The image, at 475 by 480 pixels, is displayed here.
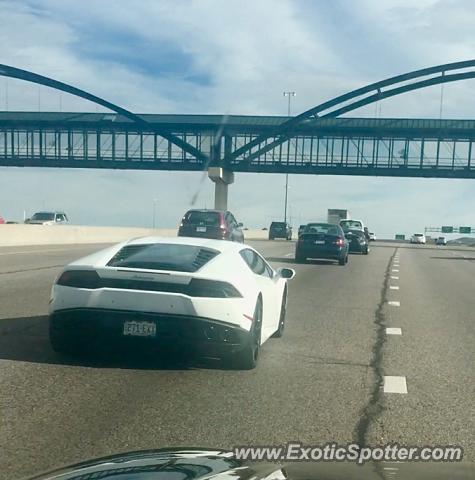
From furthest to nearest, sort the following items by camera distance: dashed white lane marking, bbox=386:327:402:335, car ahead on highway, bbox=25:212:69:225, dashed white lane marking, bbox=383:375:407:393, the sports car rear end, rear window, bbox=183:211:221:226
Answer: car ahead on highway, bbox=25:212:69:225, rear window, bbox=183:211:221:226, dashed white lane marking, bbox=386:327:402:335, the sports car rear end, dashed white lane marking, bbox=383:375:407:393

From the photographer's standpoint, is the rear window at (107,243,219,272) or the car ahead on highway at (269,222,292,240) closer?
the rear window at (107,243,219,272)

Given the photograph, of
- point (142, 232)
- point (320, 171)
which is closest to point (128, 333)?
point (142, 232)

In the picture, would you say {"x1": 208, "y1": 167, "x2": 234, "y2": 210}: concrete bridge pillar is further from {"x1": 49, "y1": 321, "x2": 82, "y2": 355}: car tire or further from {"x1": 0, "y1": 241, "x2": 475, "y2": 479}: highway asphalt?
{"x1": 49, "y1": 321, "x2": 82, "y2": 355}: car tire

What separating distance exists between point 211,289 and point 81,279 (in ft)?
4.47

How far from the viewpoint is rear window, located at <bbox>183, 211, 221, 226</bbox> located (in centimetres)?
2991

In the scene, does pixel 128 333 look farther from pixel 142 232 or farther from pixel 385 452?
pixel 142 232

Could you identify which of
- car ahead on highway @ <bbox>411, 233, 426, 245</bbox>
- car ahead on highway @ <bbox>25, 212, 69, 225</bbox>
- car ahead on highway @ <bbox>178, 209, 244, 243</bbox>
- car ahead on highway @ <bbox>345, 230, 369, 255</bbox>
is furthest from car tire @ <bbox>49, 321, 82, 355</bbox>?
car ahead on highway @ <bbox>411, 233, 426, 245</bbox>

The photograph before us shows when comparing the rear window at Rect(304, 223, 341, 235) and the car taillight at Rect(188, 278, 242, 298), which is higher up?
the car taillight at Rect(188, 278, 242, 298)

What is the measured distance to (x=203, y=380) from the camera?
25.5 feet

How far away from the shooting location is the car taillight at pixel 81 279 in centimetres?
812

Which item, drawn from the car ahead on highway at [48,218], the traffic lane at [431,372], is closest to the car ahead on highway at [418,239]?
the car ahead on highway at [48,218]

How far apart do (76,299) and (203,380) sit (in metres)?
1.54

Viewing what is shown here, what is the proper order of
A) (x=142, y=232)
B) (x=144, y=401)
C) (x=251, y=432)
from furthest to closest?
1. (x=142, y=232)
2. (x=144, y=401)
3. (x=251, y=432)

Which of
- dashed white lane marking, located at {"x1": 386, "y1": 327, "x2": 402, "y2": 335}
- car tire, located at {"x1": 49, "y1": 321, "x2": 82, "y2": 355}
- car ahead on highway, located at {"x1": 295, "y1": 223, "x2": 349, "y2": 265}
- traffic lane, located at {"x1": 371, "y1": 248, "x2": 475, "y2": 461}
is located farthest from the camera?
car ahead on highway, located at {"x1": 295, "y1": 223, "x2": 349, "y2": 265}
